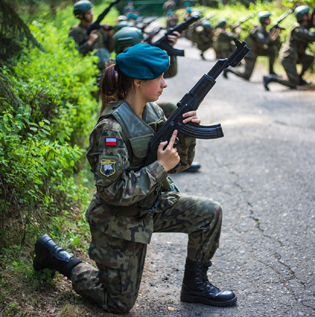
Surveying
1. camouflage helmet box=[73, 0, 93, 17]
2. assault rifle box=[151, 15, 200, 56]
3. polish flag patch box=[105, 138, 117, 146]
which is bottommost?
camouflage helmet box=[73, 0, 93, 17]

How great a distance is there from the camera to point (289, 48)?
12156mm

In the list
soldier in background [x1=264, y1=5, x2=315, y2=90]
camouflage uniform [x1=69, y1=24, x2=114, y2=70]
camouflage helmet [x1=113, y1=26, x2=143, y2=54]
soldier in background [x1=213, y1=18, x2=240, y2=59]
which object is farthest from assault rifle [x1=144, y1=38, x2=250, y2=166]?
soldier in background [x1=213, y1=18, x2=240, y2=59]

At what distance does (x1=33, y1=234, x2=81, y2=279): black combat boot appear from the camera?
10.4 feet

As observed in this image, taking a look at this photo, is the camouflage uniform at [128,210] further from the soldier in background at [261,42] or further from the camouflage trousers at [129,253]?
the soldier in background at [261,42]

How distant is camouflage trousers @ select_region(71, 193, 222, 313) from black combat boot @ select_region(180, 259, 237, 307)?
0.24 ft

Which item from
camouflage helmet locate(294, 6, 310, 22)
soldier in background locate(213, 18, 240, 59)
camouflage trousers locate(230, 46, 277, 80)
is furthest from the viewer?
soldier in background locate(213, 18, 240, 59)

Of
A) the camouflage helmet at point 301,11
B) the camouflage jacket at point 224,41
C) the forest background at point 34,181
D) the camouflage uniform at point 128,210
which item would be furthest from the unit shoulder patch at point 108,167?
the camouflage jacket at point 224,41

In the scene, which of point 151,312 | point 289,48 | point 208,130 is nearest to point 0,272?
point 151,312

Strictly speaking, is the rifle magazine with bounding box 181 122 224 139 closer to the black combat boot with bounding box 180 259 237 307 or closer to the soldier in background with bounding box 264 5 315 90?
the black combat boot with bounding box 180 259 237 307

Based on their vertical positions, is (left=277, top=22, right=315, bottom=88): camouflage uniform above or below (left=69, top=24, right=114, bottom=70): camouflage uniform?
below

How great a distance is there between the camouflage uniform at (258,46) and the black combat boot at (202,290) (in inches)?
422

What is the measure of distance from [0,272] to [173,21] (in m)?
24.0

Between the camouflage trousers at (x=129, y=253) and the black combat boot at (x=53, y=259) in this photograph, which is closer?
the camouflage trousers at (x=129, y=253)

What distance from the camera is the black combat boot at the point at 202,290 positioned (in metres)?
3.16
